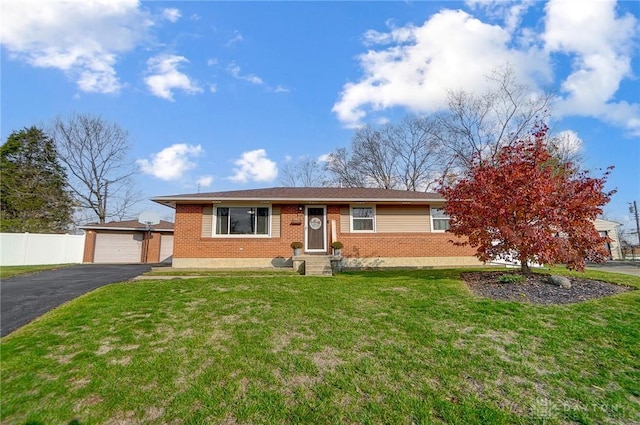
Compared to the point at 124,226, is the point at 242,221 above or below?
below

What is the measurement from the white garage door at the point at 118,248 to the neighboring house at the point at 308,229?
10722mm

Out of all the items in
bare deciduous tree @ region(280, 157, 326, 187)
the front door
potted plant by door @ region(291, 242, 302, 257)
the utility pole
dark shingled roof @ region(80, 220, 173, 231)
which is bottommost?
potted plant by door @ region(291, 242, 302, 257)

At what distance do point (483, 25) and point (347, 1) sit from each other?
6013mm

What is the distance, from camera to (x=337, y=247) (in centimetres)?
1303

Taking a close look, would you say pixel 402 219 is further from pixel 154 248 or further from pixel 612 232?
pixel 612 232

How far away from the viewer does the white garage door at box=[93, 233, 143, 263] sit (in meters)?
21.0

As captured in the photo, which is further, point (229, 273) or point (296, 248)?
point (296, 248)

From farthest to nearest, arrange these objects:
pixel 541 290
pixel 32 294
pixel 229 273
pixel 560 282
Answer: pixel 229 273 → pixel 32 294 → pixel 560 282 → pixel 541 290

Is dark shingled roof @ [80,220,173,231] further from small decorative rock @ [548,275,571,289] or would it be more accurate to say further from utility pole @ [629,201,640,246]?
utility pole @ [629,201,640,246]

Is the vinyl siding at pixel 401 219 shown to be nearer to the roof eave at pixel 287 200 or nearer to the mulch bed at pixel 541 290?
the roof eave at pixel 287 200

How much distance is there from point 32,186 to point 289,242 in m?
27.2

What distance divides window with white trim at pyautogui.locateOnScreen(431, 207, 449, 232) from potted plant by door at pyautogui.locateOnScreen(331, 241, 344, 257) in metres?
4.25

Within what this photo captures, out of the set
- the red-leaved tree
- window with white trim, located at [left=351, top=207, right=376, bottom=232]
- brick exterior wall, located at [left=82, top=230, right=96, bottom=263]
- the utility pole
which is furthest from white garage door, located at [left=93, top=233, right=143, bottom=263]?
the utility pole

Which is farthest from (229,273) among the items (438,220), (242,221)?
(438,220)
